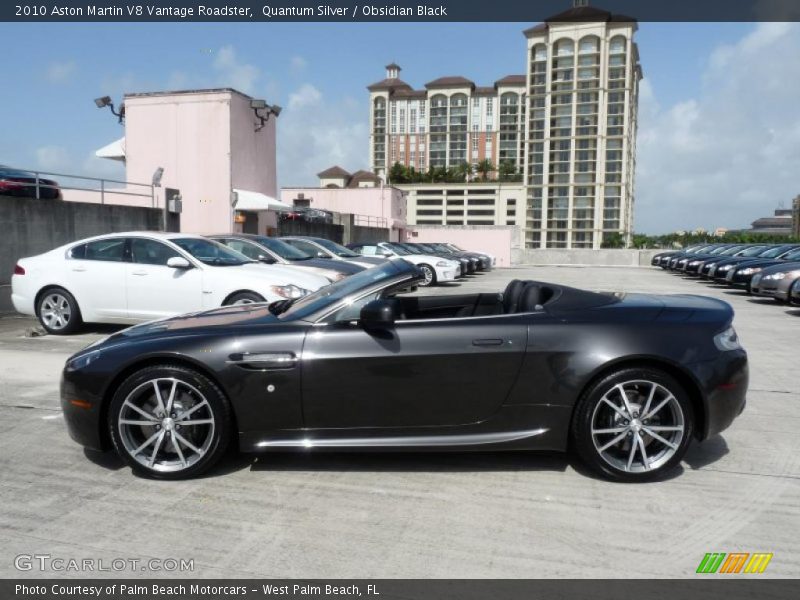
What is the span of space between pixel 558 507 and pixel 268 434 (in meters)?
1.70

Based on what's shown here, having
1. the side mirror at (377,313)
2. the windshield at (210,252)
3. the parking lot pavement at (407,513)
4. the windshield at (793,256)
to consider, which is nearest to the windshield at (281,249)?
the windshield at (210,252)

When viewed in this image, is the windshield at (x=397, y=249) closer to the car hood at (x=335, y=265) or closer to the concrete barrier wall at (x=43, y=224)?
the concrete barrier wall at (x=43, y=224)

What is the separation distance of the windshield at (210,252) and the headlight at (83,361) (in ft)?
17.8

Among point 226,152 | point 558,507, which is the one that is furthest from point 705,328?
point 226,152

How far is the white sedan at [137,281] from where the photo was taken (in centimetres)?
915

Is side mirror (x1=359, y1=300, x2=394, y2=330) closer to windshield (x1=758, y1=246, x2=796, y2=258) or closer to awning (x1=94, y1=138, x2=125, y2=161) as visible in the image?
windshield (x1=758, y1=246, x2=796, y2=258)

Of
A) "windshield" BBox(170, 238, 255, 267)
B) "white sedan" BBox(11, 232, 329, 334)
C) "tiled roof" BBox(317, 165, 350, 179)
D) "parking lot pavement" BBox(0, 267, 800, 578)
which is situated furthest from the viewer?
"tiled roof" BBox(317, 165, 350, 179)

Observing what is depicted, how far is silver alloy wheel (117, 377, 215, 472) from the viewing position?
13.2 ft

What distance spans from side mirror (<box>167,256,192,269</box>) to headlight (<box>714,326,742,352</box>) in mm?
7060

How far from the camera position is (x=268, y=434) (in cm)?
398

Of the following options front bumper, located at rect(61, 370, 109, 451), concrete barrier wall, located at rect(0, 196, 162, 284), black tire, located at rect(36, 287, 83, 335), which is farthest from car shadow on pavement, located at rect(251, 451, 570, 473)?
concrete barrier wall, located at rect(0, 196, 162, 284)
